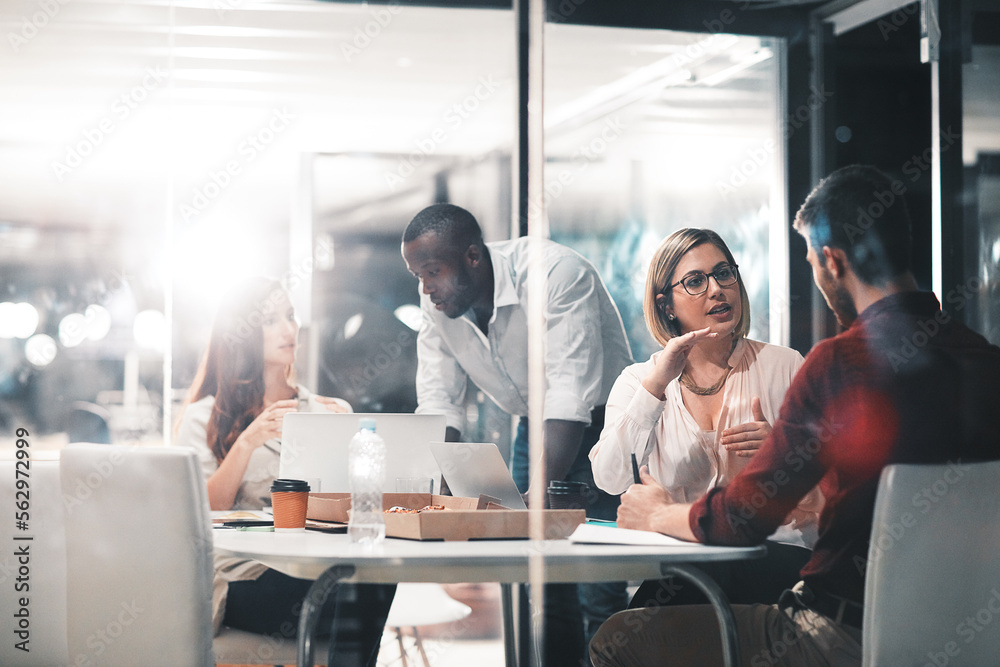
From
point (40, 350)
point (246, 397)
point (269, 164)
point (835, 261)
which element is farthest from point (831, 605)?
point (40, 350)

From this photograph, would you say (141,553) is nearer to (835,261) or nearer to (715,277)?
(715,277)

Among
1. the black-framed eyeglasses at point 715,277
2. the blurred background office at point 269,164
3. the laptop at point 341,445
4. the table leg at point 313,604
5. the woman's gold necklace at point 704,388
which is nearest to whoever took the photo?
the table leg at point 313,604

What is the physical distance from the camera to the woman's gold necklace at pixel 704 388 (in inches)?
105

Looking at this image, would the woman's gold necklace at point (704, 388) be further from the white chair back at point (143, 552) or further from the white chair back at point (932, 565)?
the white chair back at point (143, 552)

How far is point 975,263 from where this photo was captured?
2602mm

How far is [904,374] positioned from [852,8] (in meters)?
1.21

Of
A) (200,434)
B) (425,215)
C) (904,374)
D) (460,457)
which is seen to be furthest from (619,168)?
(200,434)

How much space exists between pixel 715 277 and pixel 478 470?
1.16m

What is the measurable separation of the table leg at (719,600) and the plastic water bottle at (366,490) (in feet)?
1.94

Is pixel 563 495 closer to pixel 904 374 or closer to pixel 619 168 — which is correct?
pixel 904 374

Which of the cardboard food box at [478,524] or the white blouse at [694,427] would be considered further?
the white blouse at [694,427]

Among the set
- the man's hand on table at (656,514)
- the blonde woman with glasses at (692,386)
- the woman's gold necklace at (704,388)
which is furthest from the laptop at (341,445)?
the woman's gold necklace at (704,388)

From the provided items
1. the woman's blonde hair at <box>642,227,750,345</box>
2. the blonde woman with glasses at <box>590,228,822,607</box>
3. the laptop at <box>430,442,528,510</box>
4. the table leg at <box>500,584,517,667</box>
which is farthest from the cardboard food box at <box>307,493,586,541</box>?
the woman's blonde hair at <box>642,227,750,345</box>

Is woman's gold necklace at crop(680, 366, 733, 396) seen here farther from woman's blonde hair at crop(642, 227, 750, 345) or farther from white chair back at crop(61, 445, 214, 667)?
white chair back at crop(61, 445, 214, 667)
